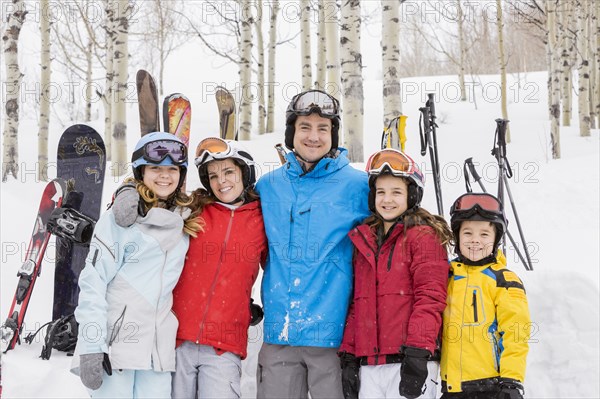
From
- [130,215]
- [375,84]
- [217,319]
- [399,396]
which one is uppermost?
[375,84]

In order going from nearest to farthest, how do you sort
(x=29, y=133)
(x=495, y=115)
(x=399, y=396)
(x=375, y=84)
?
(x=399, y=396)
(x=495, y=115)
(x=29, y=133)
(x=375, y=84)

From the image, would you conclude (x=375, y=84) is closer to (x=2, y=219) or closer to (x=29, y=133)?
(x=29, y=133)

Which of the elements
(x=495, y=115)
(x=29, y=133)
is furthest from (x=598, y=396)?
(x=29, y=133)

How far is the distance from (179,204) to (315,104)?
99 centimetres

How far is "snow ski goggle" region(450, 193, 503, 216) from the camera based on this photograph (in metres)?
2.85

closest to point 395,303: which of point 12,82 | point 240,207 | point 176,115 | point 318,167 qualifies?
point 318,167

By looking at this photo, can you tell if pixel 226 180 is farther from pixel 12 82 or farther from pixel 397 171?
pixel 12 82

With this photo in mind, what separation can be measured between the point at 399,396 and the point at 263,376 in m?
0.75

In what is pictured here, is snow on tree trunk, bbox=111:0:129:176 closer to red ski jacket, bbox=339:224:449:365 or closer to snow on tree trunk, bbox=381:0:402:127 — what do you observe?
snow on tree trunk, bbox=381:0:402:127

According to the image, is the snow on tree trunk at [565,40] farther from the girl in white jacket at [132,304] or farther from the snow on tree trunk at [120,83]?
the girl in white jacket at [132,304]

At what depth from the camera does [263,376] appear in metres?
2.88

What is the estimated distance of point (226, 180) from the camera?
10.2 ft

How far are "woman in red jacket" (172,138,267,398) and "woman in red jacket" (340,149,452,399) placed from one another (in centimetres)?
60

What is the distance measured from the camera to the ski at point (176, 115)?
5.43m
